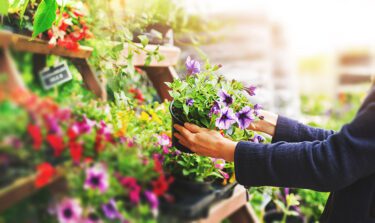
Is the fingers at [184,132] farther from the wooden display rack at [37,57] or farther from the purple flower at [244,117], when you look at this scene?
the wooden display rack at [37,57]

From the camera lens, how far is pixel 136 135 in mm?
1063

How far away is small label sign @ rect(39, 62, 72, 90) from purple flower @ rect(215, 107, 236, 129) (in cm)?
37

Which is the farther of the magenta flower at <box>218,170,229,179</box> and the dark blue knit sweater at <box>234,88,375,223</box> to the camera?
the magenta flower at <box>218,170,229,179</box>

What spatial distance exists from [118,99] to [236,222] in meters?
0.67

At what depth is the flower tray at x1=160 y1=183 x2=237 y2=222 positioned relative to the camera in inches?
33.0

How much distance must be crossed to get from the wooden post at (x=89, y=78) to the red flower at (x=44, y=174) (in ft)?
2.08

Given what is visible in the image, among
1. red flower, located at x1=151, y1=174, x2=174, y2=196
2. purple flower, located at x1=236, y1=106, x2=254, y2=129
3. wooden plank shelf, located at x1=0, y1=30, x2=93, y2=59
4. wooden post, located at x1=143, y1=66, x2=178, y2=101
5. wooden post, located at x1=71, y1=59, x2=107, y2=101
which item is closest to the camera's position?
red flower, located at x1=151, y1=174, x2=174, y2=196

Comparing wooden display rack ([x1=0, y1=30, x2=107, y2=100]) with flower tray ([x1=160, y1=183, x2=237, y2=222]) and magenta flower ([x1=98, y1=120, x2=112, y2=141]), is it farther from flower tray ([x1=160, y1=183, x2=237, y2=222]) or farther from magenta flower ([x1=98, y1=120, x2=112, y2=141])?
flower tray ([x1=160, y1=183, x2=237, y2=222])

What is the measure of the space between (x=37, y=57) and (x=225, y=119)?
0.46 m

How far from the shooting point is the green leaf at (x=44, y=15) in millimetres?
1098

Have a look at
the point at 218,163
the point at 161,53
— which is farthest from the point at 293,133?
the point at 161,53

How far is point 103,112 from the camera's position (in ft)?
3.35

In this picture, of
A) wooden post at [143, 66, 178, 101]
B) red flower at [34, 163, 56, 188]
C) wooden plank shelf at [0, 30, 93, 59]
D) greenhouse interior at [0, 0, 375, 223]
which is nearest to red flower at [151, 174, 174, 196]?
greenhouse interior at [0, 0, 375, 223]

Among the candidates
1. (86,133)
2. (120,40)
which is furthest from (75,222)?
(120,40)
